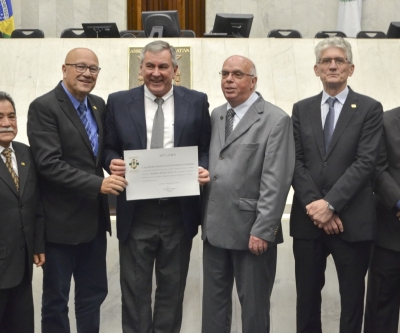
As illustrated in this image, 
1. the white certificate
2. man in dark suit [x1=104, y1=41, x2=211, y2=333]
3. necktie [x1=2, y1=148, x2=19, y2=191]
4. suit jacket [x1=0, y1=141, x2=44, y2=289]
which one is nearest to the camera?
suit jacket [x1=0, y1=141, x2=44, y2=289]

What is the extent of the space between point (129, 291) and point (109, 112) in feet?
3.35

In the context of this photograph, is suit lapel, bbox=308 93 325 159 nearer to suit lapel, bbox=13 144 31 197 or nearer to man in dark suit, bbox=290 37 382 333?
man in dark suit, bbox=290 37 382 333

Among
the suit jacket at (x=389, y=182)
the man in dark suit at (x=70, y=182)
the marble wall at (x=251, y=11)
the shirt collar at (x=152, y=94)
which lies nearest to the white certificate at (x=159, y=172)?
the man in dark suit at (x=70, y=182)

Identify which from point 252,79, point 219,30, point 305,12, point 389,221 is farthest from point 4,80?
point 305,12

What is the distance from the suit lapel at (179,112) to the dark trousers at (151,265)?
0.37 m

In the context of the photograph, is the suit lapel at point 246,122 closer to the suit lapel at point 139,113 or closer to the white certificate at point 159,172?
the white certificate at point 159,172

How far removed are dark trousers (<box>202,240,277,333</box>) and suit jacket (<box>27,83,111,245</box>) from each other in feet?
2.32

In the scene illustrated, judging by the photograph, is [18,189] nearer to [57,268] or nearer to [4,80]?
[57,268]

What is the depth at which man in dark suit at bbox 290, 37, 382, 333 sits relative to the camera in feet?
11.3

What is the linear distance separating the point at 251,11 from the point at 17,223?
9.45 metres

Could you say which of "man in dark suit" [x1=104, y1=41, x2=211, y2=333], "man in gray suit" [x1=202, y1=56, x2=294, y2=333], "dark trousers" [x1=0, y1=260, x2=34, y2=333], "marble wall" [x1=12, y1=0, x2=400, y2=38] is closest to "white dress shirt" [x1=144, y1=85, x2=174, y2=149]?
"man in dark suit" [x1=104, y1=41, x2=211, y2=333]

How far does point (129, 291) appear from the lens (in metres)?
3.48

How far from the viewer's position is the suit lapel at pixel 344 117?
3508mm

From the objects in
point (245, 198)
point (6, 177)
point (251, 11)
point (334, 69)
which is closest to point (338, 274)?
point (245, 198)
